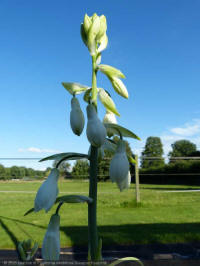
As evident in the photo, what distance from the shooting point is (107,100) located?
750 millimetres

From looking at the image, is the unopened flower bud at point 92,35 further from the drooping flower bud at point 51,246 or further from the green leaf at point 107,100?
the drooping flower bud at point 51,246

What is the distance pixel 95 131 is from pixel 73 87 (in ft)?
0.65

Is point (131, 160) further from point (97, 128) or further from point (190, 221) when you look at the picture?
point (190, 221)

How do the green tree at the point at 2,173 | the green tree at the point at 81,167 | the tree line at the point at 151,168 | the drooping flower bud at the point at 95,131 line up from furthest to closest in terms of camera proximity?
the green tree at the point at 2,173 → the tree line at the point at 151,168 → the green tree at the point at 81,167 → the drooping flower bud at the point at 95,131

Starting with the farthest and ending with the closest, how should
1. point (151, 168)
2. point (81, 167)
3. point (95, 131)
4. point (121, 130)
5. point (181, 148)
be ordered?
point (181, 148) < point (151, 168) < point (81, 167) < point (121, 130) < point (95, 131)

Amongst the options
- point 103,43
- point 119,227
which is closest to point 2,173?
point 119,227

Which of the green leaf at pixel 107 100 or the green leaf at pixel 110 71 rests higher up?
the green leaf at pixel 110 71

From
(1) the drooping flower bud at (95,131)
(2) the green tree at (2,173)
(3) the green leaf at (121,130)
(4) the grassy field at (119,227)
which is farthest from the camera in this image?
(2) the green tree at (2,173)

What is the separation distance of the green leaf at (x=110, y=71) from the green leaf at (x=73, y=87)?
0.23ft

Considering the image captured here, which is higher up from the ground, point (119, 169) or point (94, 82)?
point (94, 82)

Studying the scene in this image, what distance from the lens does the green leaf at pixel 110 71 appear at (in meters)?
0.72

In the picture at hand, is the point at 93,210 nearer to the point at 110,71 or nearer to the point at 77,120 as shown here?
the point at 77,120

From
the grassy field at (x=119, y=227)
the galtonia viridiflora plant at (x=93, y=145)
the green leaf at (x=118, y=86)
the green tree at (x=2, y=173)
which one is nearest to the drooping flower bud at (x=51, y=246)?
the galtonia viridiflora plant at (x=93, y=145)

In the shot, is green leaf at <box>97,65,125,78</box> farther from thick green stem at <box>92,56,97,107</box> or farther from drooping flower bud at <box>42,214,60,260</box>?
drooping flower bud at <box>42,214,60,260</box>
